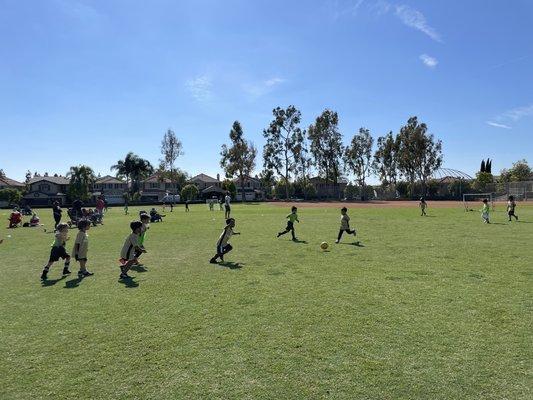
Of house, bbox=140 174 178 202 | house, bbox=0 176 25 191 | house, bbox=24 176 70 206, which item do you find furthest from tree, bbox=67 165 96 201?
house, bbox=0 176 25 191

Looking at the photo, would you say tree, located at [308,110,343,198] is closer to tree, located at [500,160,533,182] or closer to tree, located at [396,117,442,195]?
tree, located at [396,117,442,195]

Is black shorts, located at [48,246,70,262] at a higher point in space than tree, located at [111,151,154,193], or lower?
lower

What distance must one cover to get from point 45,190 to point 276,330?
101 m

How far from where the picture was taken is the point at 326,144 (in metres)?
91.3

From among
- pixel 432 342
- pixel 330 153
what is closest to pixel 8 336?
pixel 432 342

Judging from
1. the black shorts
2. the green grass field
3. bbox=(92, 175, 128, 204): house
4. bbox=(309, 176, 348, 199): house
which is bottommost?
the green grass field

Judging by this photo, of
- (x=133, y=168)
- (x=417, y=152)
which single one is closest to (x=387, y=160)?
(x=417, y=152)

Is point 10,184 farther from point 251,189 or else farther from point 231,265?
point 231,265

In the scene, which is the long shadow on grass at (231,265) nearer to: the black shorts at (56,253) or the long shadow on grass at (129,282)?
the long shadow on grass at (129,282)

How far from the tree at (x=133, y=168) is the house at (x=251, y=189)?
2714cm

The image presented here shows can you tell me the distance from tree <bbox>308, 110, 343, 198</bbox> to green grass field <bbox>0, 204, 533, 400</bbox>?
7948 cm

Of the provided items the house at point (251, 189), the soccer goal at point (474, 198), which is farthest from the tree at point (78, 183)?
the soccer goal at point (474, 198)

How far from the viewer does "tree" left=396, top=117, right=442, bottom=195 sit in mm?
87062

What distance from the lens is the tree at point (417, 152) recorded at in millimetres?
87062
